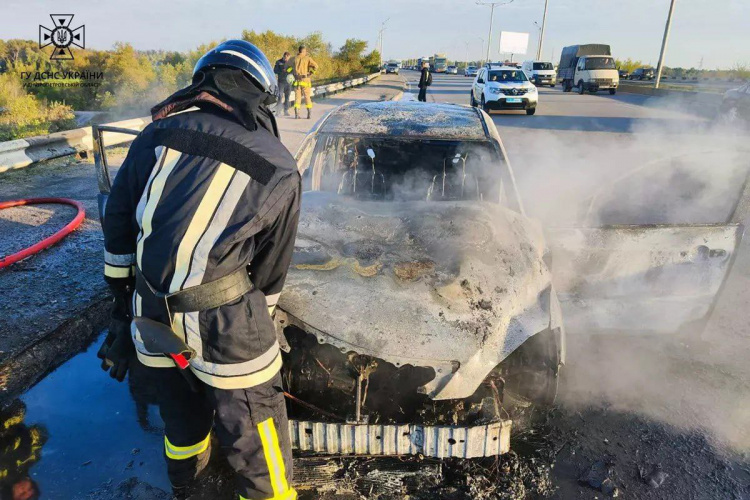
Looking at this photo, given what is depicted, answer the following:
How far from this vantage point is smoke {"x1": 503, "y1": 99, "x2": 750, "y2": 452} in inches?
121

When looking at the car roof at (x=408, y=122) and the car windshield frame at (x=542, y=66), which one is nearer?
the car roof at (x=408, y=122)

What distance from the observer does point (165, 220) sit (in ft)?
5.42

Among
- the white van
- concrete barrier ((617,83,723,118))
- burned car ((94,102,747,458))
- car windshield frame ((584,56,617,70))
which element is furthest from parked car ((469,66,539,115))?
the white van

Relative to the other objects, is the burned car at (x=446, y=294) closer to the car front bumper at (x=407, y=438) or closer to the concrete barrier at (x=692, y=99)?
the car front bumper at (x=407, y=438)

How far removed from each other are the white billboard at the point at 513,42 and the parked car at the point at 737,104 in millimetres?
67274

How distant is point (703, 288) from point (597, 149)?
8585 millimetres

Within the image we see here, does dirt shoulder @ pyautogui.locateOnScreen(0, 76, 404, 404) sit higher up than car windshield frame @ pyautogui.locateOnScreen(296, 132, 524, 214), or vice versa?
car windshield frame @ pyautogui.locateOnScreen(296, 132, 524, 214)

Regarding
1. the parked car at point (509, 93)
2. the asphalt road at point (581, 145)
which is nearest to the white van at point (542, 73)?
the asphalt road at point (581, 145)

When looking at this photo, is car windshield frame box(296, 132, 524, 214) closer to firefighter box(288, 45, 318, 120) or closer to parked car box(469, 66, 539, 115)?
firefighter box(288, 45, 318, 120)

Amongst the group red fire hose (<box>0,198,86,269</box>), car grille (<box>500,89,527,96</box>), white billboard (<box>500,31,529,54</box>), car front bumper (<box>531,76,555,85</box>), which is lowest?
red fire hose (<box>0,198,86,269</box>)

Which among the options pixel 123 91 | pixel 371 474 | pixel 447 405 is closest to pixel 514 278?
pixel 447 405

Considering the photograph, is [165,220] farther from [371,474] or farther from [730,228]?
[730,228]

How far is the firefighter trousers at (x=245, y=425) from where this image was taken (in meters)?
1.79

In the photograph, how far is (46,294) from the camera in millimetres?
3832
